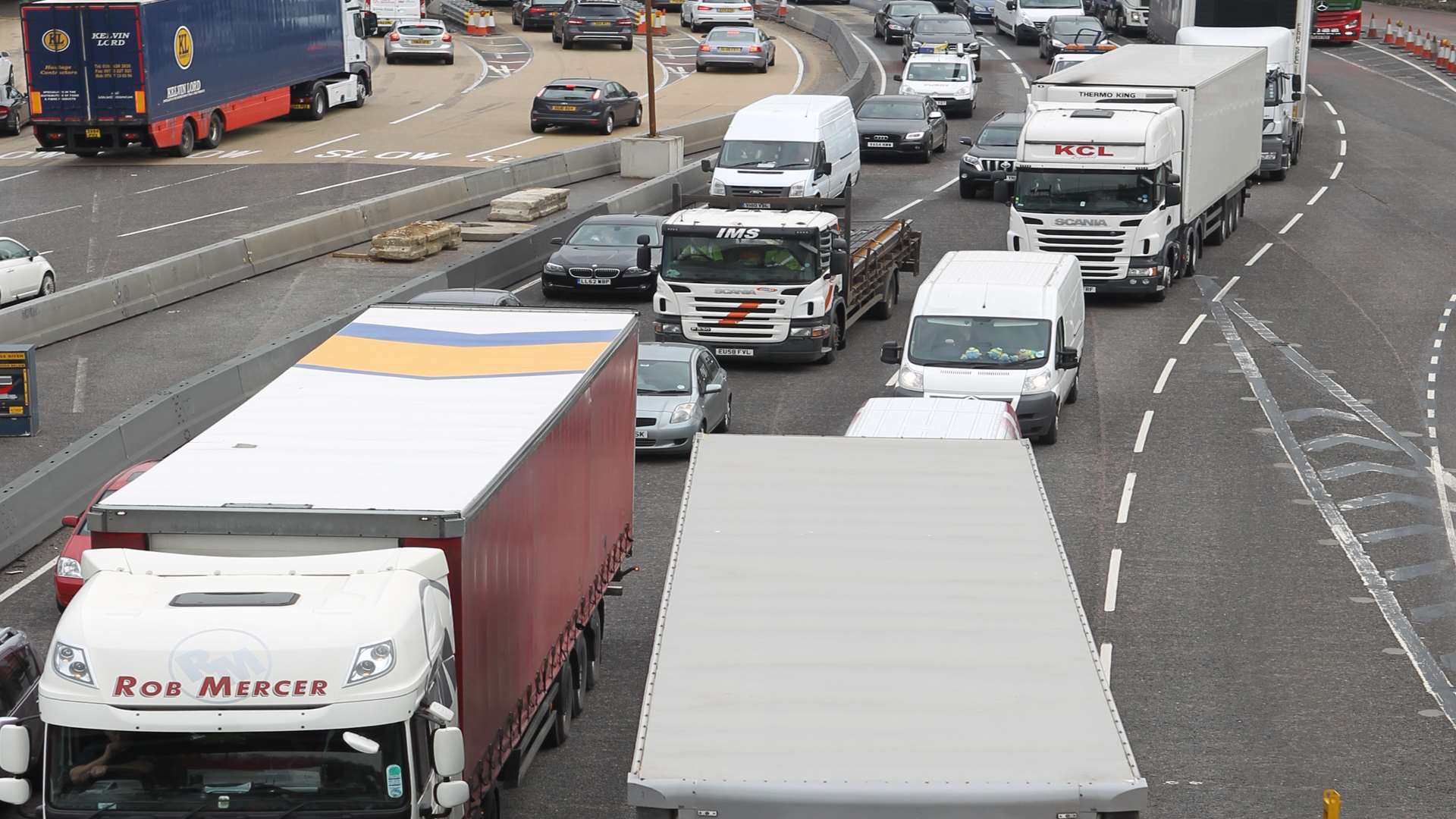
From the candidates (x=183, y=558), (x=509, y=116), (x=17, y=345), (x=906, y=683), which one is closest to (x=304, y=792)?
(x=183, y=558)

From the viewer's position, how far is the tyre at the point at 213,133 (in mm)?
47750

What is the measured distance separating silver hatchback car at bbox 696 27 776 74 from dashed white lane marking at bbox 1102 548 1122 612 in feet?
154

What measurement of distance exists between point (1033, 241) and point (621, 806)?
20.5 metres

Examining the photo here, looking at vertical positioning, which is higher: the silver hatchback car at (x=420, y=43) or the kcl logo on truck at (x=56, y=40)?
the kcl logo on truck at (x=56, y=40)

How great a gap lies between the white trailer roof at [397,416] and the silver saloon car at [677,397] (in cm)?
664

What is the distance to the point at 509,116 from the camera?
5391 centimetres

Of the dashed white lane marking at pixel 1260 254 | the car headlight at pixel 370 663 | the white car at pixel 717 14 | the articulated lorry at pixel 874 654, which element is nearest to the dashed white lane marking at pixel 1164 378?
the dashed white lane marking at pixel 1260 254

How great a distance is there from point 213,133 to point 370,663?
4195cm

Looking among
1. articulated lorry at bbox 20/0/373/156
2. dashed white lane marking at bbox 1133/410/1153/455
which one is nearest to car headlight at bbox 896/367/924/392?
dashed white lane marking at bbox 1133/410/1153/455

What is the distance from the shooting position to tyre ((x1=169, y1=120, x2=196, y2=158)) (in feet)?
153

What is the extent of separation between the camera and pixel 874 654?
30.8ft

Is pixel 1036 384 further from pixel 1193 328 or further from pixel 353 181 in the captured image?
pixel 353 181

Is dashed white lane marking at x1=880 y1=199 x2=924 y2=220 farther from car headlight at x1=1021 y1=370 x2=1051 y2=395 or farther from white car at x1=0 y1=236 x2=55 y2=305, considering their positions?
white car at x1=0 y1=236 x2=55 y2=305

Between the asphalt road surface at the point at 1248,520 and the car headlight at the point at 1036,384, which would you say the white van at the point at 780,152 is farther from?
the car headlight at the point at 1036,384
